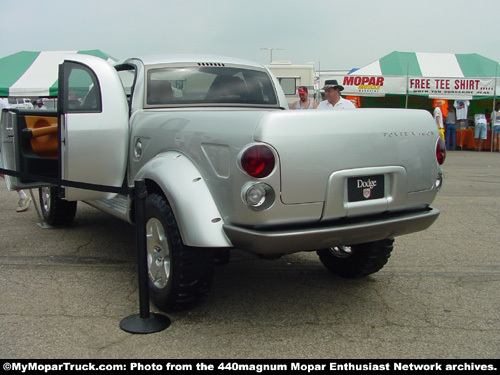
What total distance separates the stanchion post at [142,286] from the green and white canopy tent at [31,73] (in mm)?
12101

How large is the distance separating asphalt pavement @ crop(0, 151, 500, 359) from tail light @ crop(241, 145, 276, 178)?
1032 mm

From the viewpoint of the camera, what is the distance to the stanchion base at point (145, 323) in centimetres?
327

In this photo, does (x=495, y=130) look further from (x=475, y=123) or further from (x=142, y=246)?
(x=142, y=246)

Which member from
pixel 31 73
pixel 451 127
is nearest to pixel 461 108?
pixel 451 127

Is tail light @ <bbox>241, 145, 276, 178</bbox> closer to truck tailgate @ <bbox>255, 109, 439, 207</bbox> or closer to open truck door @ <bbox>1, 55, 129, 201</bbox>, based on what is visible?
truck tailgate @ <bbox>255, 109, 439, 207</bbox>

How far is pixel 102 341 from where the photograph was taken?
3141 millimetres

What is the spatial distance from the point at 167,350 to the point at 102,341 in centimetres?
43

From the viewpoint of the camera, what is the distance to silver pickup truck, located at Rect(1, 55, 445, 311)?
2.93m

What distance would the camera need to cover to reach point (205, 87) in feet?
15.6

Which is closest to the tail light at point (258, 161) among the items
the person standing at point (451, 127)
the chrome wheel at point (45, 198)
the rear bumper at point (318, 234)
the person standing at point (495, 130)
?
the rear bumper at point (318, 234)

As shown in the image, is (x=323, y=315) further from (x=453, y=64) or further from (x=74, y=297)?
(x=453, y=64)

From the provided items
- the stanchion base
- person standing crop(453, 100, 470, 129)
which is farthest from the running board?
person standing crop(453, 100, 470, 129)

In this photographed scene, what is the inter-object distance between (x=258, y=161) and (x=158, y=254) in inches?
45.8

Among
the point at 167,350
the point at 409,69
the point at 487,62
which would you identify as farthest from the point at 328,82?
the point at 487,62
